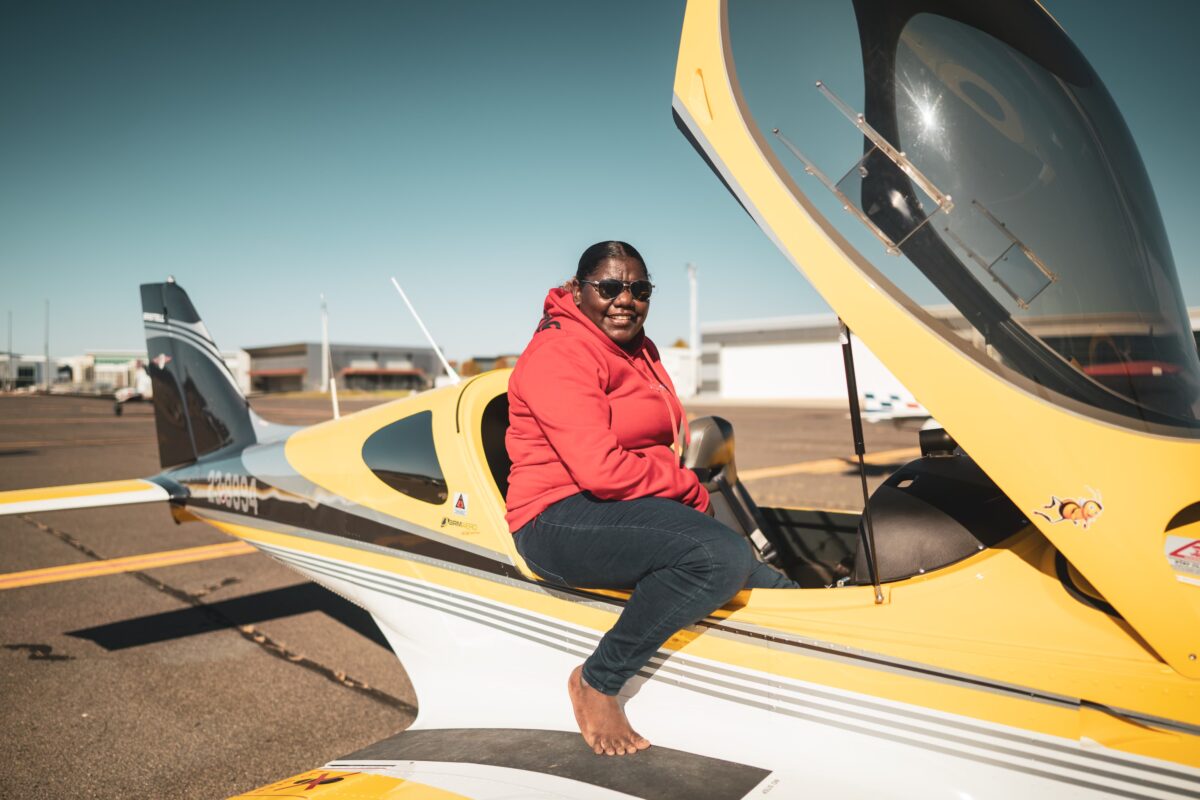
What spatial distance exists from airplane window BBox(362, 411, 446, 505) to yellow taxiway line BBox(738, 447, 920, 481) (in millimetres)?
7499

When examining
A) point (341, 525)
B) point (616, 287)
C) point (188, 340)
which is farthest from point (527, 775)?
point (188, 340)

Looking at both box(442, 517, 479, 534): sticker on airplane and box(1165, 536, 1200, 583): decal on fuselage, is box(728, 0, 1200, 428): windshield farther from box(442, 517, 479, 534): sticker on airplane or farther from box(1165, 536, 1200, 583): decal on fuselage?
box(442, 517, 479, 534): sticker on airplane

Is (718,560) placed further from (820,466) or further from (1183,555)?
(820,466)

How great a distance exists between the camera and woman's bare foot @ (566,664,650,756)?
2.01 m

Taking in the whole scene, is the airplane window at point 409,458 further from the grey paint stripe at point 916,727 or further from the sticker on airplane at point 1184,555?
the sticker on airplane at point 1184,555

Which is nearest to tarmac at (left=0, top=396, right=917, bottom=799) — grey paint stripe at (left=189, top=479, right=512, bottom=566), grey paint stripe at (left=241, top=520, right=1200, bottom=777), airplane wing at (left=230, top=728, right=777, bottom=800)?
grey paint stripe at (left=189, top=479, right=512, bottom=566)

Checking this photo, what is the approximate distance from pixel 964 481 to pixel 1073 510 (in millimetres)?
595

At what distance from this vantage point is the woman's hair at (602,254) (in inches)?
85.5

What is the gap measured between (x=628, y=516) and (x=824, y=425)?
2096 cm

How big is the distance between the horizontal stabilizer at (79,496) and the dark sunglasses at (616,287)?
8.59 feet

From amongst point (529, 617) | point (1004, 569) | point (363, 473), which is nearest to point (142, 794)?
point (363, 473)

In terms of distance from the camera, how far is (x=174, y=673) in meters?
3.72

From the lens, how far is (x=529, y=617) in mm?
2365

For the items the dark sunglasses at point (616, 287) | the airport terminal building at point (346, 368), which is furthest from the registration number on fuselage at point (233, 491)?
the airport terminal building at point (346, 368)
